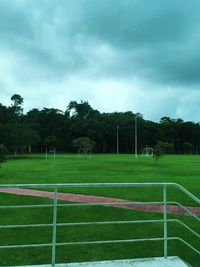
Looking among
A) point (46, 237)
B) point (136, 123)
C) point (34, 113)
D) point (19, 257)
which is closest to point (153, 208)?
point (46, 237)

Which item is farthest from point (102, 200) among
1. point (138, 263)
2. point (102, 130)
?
point (102, 130)

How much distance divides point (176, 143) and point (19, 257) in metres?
114

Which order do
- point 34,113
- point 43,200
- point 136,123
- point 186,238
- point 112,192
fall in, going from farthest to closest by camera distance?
1. point 34,113
2. point 136,123
3. point 112,192
4. point 43,200
5. point 186,238

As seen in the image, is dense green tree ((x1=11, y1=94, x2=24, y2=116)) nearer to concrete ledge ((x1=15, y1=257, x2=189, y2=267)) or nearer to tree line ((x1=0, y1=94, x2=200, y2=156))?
tree line ((x1=0, y1=94, x2=200, y2=156))

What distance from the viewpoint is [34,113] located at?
11200cm

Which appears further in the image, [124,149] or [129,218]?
[124,149]

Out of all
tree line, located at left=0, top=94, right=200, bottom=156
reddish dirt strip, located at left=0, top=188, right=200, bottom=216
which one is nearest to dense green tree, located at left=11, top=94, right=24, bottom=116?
tree line, located at left=0, top=94, right=200, bottom=156

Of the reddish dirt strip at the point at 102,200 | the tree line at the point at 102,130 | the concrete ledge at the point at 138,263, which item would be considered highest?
the tree line at the point at 102,130

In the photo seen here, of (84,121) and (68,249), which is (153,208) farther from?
(84,121)

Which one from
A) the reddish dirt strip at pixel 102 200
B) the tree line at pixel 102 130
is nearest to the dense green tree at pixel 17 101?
the tree line at pixel 102 130

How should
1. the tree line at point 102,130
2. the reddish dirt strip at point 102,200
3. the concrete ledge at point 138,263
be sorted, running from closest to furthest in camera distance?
the concrete ledge at point 138,263 → the reddish dirt strip at point 102,200 → the tree line at point 102,130

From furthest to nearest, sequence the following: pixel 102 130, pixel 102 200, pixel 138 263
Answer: pixel 102 130 → pixel 102 200 → pixel 138 263

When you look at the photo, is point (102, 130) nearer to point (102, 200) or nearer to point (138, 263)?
point (102, 200)

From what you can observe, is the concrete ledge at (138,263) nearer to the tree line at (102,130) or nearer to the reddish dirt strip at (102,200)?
the reddish dirt strip at (102,200)
